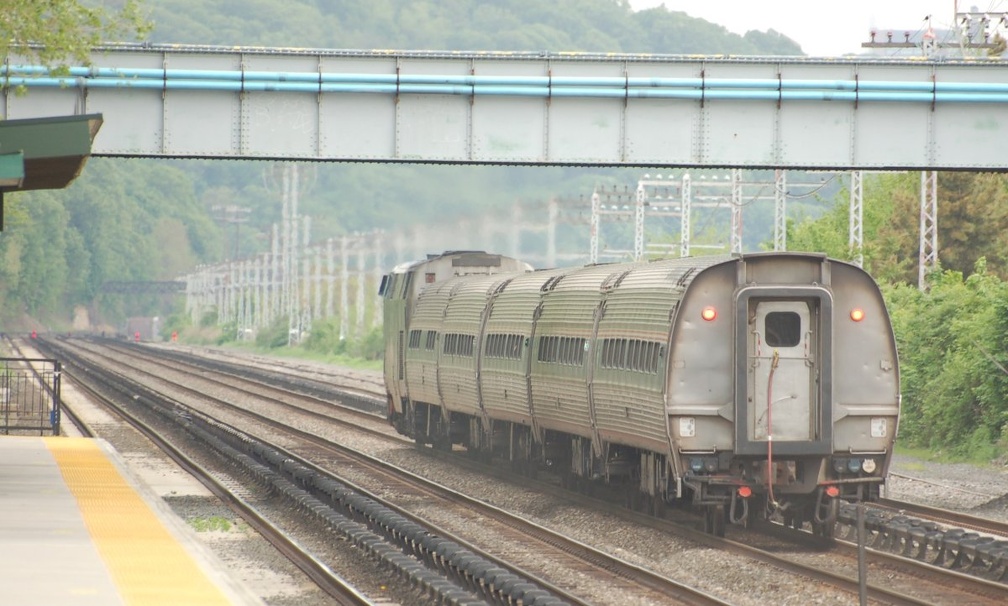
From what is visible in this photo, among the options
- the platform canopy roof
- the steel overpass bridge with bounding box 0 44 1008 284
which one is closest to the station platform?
the platform canopy roof

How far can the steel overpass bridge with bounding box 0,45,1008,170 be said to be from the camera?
2484 cm

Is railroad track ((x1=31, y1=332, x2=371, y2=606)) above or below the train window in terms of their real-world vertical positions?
below

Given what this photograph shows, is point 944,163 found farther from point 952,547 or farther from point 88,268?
point 88,268

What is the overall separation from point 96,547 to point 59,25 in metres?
8.40

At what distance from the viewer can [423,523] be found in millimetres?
18203

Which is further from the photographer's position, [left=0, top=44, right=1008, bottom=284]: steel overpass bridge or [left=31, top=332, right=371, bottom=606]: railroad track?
[left=0, top=44, right=1008, bottom=284]: steel overpass bridge

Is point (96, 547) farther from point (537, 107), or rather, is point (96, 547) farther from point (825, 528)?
point (537, 107)

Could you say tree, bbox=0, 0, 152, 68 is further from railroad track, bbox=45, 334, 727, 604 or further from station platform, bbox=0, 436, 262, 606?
railroad track, bbox=45, 334, 727, 604

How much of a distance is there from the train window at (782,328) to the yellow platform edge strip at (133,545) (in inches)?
265

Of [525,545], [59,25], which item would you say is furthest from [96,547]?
[59,25]

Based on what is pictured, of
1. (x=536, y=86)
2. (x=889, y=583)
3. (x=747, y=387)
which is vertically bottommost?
(x=889, y=583)

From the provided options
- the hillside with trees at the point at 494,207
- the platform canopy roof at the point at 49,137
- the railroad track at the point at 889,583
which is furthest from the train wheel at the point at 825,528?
the hillside with trees at the point at 494,207

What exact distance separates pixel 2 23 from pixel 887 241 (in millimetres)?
32754

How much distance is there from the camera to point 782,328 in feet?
57.0
